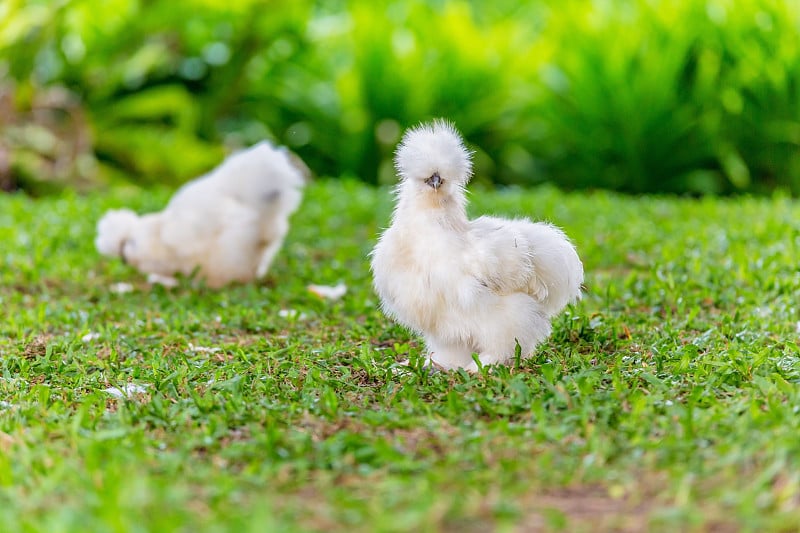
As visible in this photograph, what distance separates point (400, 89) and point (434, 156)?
284 inches

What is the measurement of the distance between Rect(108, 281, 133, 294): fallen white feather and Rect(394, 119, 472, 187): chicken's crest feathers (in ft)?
7.89

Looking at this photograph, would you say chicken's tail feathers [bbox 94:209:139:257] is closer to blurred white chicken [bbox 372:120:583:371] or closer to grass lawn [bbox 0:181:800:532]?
grass lawn [bbox 0:181:800:532]

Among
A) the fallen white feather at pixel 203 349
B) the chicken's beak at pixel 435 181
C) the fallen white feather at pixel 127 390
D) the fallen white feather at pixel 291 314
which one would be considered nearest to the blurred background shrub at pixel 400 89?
the fallen white feather at pixel 291 314

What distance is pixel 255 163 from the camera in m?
5.83

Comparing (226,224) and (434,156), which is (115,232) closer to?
(226,224)

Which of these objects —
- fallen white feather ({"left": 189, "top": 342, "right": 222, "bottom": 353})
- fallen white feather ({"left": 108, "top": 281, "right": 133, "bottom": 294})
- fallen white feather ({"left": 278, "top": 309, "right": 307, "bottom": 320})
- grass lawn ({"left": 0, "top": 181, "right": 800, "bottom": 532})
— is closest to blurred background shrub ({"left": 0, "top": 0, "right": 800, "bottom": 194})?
fallen white feather ({"left": 108, "top": 281, "right": 133, "bottom": 294})

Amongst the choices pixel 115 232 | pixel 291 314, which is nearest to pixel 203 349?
pixel 291 314

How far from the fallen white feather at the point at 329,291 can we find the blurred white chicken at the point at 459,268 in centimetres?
162

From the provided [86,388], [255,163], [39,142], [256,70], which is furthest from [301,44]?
[86,388]

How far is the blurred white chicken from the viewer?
3.75 metres

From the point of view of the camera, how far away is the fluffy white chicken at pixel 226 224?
227 inches

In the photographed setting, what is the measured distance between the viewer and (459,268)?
12.3ft

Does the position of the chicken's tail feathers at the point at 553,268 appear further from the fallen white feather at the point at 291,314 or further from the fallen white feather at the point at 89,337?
the fallen white feather at the point at 89,337

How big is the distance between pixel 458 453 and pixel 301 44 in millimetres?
9024
